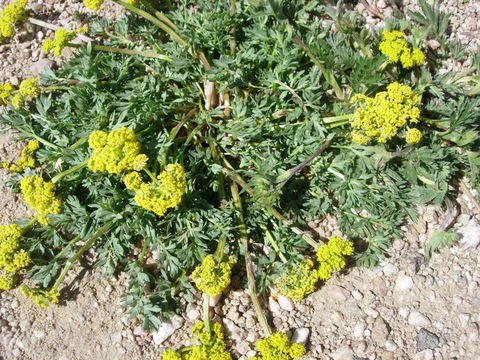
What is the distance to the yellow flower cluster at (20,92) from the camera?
5168mm

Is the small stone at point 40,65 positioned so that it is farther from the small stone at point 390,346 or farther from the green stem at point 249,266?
the small stone at point 390,346

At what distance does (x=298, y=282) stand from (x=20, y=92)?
11.5 ft

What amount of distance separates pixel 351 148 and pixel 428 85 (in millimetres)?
938

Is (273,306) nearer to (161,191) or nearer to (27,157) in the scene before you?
(161,191)

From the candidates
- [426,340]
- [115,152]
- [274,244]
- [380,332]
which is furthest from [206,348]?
[426,340]

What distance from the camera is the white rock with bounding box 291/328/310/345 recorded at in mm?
4637

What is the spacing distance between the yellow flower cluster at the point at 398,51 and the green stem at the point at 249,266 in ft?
6.22

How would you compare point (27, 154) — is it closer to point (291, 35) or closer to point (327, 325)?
point (291, 35)

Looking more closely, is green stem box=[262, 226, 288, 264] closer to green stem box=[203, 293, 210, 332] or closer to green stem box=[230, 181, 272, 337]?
green stem box=[230, 181, 272, 337]

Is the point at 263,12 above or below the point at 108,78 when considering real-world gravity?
above

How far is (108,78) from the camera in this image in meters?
5.26

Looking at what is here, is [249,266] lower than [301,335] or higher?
higher

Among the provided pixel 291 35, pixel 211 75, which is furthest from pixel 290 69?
pixel 211 75

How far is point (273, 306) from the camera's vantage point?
4.82 metres
